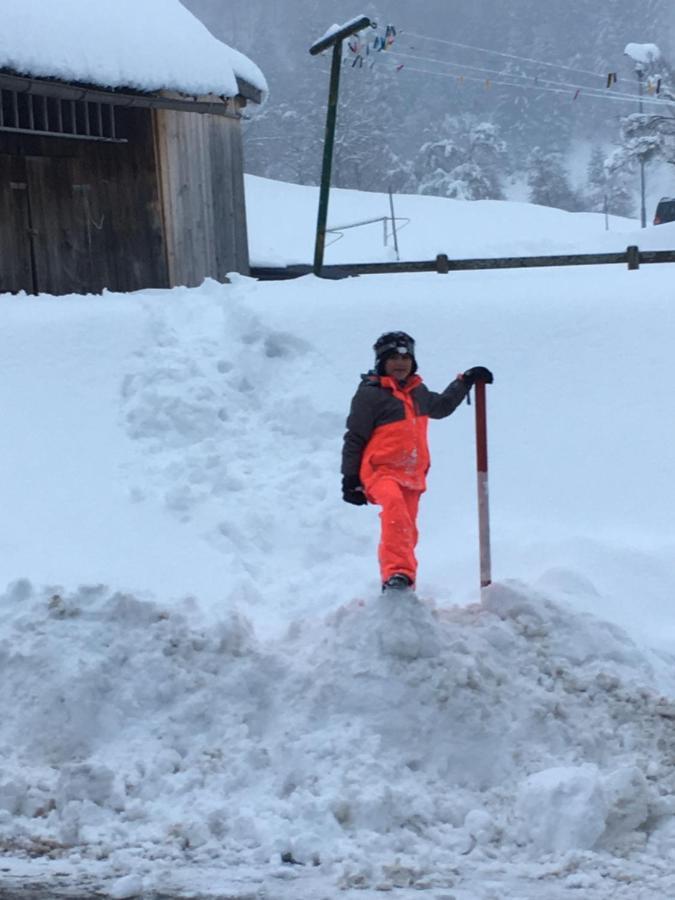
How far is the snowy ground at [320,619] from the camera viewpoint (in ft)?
13.3

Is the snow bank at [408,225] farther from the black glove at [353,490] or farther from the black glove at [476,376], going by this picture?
the black glove at [353,490]

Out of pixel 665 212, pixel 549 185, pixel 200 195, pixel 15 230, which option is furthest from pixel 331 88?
pixel 549 185

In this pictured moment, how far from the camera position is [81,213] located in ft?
40.2

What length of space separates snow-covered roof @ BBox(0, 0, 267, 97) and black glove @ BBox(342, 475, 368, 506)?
23.1 ft

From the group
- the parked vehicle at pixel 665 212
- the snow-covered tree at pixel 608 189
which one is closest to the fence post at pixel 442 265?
the parked vehicle at pixel 665 212

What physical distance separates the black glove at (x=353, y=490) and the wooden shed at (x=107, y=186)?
7.02 m

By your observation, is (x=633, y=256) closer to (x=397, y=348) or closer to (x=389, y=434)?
(x=397, y=348)

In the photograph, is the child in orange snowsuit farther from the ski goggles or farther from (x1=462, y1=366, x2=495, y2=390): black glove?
(x1=462, y1=366, x2=495, y2=390): black glove

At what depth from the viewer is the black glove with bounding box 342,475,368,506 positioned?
571 centimetres

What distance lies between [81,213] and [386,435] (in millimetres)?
7752

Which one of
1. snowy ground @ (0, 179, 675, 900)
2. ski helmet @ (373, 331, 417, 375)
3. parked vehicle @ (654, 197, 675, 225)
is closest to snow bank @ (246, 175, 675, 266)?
parked vehicle @ (654, 197, 675, 225)

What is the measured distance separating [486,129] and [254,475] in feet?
213

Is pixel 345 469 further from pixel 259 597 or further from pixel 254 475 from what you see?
pixel 254 475

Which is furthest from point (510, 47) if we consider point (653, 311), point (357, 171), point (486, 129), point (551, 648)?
point (551, 648)
